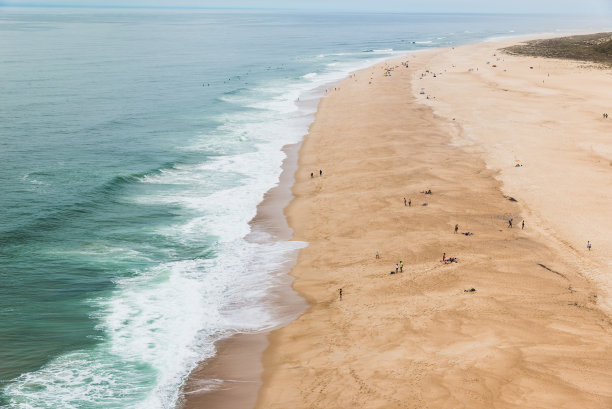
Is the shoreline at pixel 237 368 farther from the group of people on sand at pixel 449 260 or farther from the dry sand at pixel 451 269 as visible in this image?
the group of people on sand at pixel 449 260

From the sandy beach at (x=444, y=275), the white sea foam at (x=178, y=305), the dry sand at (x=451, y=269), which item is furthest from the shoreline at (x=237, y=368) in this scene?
the dry sand at (x=451, y=269)

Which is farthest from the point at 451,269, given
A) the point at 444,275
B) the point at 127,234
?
the point at 127,234

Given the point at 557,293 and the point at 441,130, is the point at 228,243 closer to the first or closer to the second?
the point at 557,293

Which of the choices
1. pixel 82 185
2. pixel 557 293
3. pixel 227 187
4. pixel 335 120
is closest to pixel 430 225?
pixel 557 293

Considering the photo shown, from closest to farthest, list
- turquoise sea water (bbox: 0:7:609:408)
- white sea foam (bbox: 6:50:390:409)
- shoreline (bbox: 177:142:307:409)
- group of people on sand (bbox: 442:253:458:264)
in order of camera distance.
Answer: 1. shoreline (bbox: 177:142:307:409)
2. white sea foam (bbox: 6:50:390:409)
3. turquoise sea water (bbox: 0:7:609:408)
4. group of people on sand (bbox: 442:253:458:264)

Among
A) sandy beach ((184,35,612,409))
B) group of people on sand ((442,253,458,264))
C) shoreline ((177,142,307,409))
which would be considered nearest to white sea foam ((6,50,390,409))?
shoreline ((177,142,307,409))

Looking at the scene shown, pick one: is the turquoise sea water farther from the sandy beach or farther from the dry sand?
the dry sand

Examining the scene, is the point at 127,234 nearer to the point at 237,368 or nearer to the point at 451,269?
the point at 237,368
